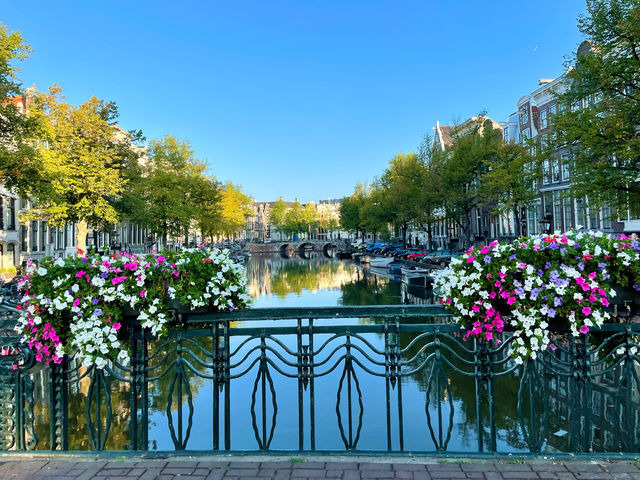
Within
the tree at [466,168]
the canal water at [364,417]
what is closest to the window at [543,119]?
the tree at [466,168]

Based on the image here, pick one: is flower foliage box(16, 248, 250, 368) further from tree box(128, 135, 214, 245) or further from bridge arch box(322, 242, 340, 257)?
bridge arch box(322, 242, 340, 257)

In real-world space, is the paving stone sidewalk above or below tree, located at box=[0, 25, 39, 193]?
below

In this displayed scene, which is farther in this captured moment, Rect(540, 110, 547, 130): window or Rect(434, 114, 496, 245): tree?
Rect(540, 110, 547, 130): window

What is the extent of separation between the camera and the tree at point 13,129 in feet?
65.5

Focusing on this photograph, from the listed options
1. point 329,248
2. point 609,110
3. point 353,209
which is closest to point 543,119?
point 609,110

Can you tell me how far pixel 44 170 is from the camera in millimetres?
22062

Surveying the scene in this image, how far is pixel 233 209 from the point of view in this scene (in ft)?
212

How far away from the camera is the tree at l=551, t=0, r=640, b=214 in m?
17.2

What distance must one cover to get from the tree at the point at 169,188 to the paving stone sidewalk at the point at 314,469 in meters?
32.4

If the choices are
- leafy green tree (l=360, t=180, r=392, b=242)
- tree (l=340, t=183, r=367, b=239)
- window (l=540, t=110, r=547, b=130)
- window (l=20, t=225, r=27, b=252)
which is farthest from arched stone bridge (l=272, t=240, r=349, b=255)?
window (l=20, t=225, r=27, b=252)

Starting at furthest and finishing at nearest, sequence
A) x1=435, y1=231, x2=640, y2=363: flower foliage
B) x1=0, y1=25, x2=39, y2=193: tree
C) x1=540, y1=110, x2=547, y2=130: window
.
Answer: x1=540, y1=110, x2=547, y2=130: window < x1=0, y1=25, x2=39, y2=193: tree < x1=435, y1=231, x2=640, y2=363: flower foliage

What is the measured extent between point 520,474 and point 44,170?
24251mm

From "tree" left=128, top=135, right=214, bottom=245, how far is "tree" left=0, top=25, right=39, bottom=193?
12.4 meters

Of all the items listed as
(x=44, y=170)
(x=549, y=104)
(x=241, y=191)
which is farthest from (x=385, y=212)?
(x=44, y=170)
